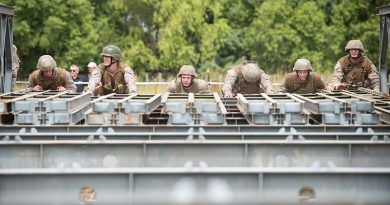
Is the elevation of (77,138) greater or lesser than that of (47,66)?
lesser

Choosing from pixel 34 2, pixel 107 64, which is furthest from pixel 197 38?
pixel 107 64

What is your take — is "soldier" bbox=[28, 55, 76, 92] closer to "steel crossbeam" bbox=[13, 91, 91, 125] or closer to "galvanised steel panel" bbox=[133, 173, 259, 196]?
"steel crossbeam" bbox=[13, 91, 91, 125]

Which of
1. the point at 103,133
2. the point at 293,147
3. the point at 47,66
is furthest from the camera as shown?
the point at 47,66

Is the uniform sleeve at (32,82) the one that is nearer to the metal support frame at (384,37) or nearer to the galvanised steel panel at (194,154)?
the metal support frame at (384,37)

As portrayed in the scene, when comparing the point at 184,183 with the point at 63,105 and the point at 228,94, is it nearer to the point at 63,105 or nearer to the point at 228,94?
the point at 63,105

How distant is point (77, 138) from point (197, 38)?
3915cm

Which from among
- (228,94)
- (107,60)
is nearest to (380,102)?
(228,94)

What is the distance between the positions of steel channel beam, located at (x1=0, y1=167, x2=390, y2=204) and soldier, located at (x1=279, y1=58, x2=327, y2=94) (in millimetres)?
8495

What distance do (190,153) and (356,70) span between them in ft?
30.3

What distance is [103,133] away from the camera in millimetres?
8953

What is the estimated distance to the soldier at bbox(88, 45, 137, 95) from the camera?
52.4 feet

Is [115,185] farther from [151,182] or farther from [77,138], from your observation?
[77,138]

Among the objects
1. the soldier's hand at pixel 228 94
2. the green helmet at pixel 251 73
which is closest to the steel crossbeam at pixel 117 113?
the soldier's hand at pixel 228 94

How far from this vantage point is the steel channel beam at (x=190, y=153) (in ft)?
27.5
